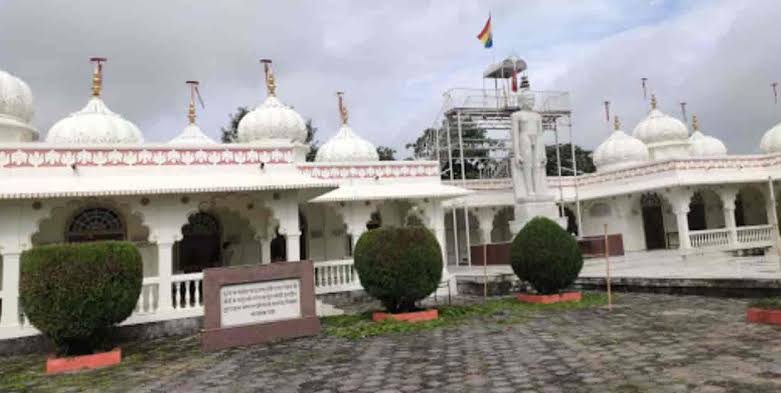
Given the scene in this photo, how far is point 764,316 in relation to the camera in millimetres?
6922

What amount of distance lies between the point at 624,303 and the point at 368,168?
803cm

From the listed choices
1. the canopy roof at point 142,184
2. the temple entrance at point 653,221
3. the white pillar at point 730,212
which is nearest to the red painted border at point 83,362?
the canopy roof at point 142,184

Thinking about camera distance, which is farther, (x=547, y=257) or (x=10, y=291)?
(x=547, y=257)

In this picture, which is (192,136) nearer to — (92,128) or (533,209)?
(92,128)

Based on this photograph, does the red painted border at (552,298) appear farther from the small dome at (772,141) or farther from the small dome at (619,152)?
the small dome at (772,141)

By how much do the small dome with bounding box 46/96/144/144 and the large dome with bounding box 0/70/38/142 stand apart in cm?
55

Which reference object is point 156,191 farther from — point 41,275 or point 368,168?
point 368,168

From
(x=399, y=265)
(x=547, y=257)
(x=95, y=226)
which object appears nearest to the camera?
(x=399, y=265)

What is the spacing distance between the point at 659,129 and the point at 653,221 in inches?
210

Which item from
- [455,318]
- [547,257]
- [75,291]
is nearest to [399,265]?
[455,318]

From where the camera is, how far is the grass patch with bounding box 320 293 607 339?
8.18 meters

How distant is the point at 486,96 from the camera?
22.2m

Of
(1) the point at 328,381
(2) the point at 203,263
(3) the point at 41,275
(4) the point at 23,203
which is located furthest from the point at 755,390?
(2) the point at 203,263

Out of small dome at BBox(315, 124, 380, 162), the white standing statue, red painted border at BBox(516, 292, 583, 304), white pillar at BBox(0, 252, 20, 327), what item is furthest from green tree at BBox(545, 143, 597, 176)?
white pillar at BBox(0, 252, 20, 327)
